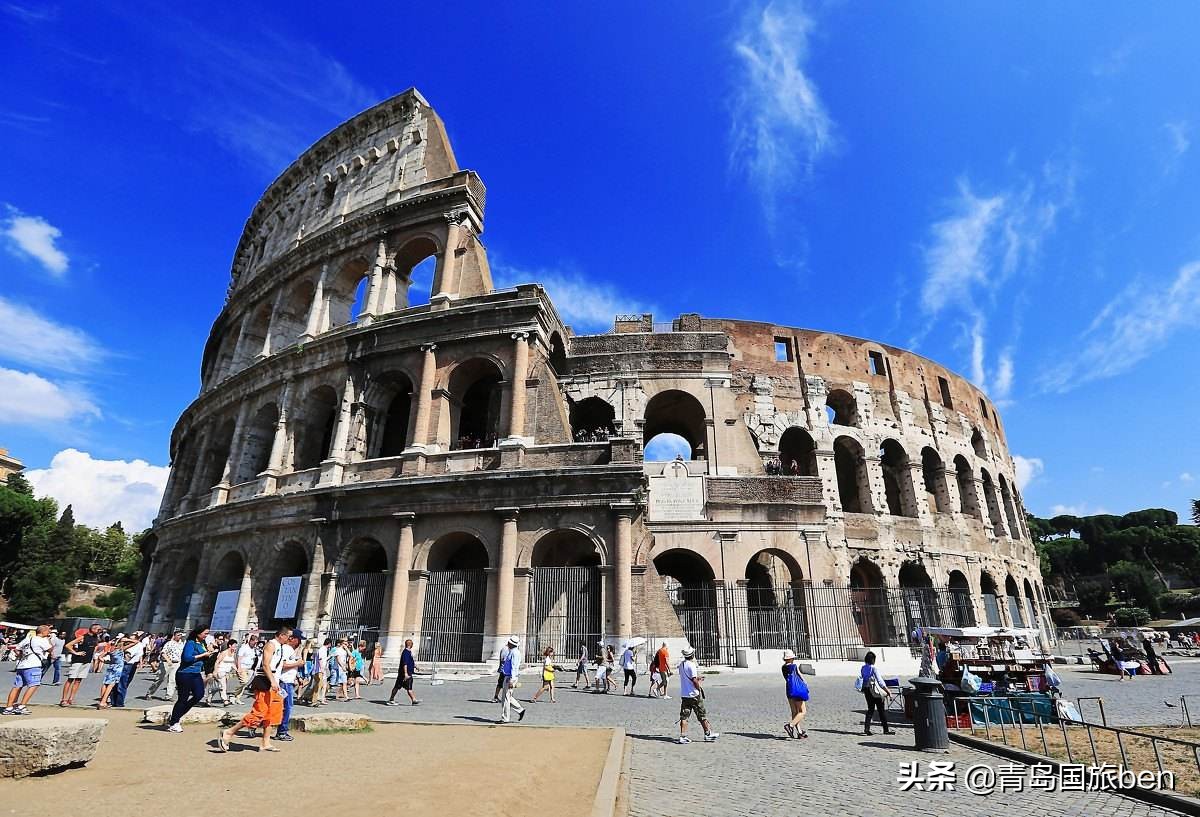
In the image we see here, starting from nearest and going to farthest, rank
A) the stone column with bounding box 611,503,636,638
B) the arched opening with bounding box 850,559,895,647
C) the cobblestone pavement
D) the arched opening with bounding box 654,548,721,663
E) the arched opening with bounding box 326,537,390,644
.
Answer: the cobblestone pavement
the stone column with bounding box 611,503,636,638
the arched opening with bounding box 326,537,390,644
the arched opening with bounding box 654,548,721,663
the arched opening with bounding box 850,559,895,647

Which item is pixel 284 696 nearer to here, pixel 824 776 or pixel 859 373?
pixel 824 776

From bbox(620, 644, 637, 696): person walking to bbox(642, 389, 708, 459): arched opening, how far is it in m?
8.75

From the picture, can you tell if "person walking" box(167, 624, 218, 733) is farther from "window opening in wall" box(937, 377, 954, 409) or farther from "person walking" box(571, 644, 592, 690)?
"window opening in wall" box(937, 377, 954, 409)

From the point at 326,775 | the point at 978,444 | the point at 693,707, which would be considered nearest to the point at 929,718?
the point at 693,707

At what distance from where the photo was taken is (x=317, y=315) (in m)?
21.9

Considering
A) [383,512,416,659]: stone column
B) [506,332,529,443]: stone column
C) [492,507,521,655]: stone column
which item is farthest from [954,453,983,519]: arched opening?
[383,512,416,659]: stone column

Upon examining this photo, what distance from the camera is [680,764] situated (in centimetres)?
643

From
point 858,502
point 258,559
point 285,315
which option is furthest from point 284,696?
point 858,502

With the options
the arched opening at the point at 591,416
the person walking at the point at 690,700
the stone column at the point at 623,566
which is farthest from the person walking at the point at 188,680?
the arched opening at the point at 591,416

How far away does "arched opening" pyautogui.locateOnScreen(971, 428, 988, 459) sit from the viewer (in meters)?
29.8

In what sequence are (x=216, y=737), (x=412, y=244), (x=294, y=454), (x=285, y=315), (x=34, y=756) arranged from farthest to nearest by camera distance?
1. (x=285, y=315)
2. (x=412, y=244)
3. (x=294, y=454)
4. (x=216, y=737)
5. (x=34, y=756)

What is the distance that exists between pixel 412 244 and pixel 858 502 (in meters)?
21.0

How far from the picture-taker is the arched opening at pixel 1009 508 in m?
30.0

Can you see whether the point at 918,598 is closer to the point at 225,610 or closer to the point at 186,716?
the point at 186,716
